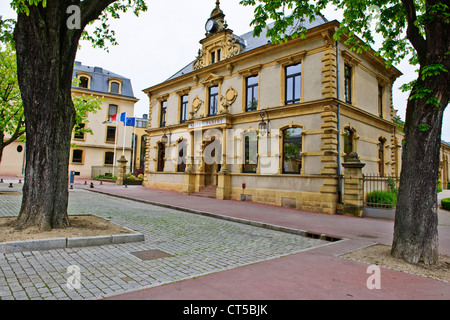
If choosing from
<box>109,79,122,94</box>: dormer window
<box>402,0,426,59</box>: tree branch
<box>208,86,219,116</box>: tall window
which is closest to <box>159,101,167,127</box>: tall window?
<box>208,86,219,116</box>: tall window

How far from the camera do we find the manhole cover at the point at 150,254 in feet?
18.6

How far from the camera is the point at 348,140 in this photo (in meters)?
16.4

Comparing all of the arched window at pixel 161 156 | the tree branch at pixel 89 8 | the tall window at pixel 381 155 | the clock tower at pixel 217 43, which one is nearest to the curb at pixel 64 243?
the tree branch at pixel 89 8

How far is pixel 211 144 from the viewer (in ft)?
71.4

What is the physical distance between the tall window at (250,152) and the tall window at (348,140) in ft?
16.9

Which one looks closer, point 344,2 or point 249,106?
point 344,2

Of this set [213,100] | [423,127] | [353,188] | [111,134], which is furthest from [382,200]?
[111,134]

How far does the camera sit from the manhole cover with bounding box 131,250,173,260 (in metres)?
5.67

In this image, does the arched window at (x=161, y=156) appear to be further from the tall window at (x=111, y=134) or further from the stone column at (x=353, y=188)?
the tall window at (x=111, y=134)

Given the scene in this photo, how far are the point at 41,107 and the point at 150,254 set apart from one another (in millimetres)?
4293

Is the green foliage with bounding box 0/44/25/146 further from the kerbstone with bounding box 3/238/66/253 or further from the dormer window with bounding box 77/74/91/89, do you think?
the dormer window with bounding box 77/74/91/89
